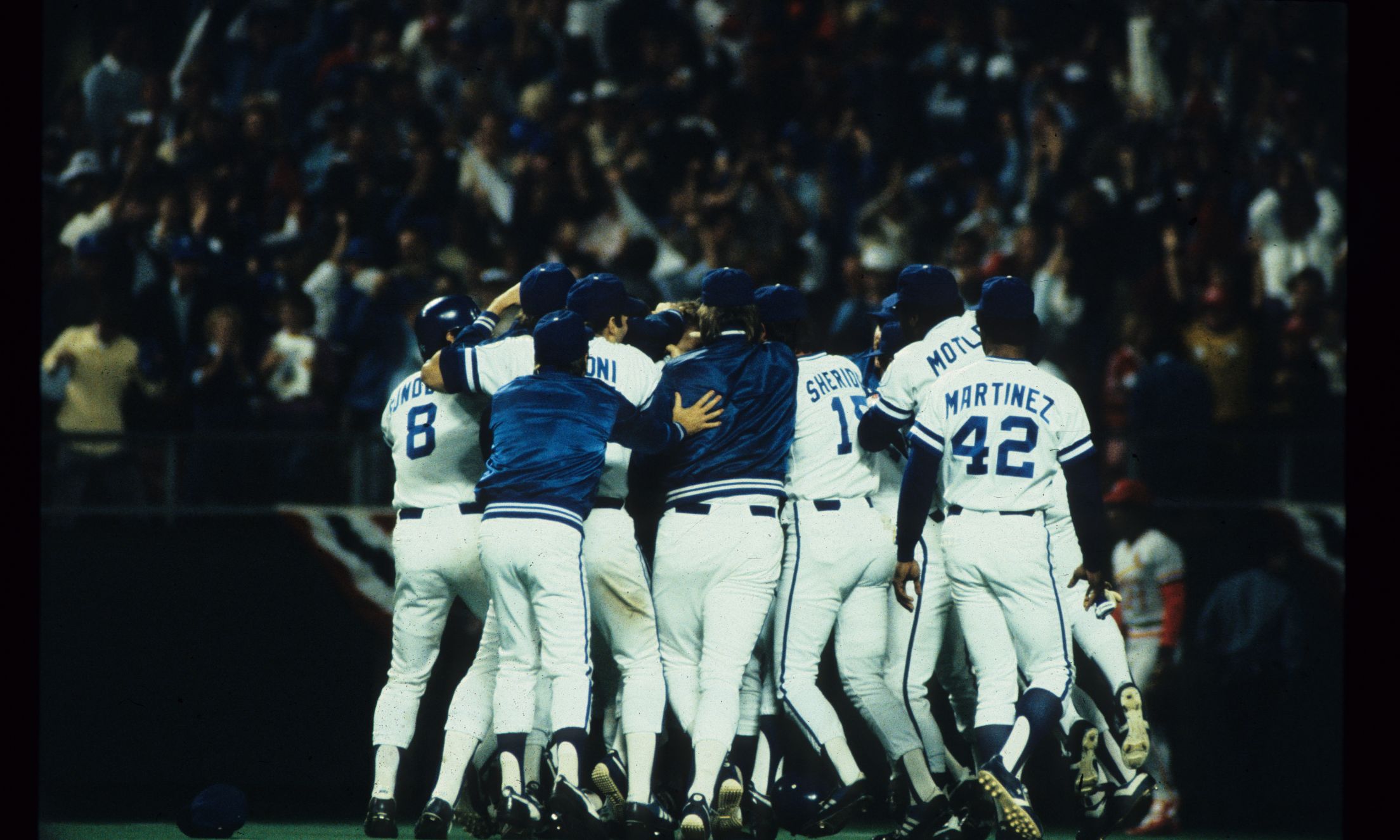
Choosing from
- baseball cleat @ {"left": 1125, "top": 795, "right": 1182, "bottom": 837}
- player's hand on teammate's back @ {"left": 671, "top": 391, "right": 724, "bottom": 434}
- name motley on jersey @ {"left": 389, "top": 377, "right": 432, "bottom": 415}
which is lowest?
baseball cleat @ {"left": 1125, "top": 795, "right": 1182, "bottom": 837}

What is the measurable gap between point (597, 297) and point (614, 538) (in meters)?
0.98

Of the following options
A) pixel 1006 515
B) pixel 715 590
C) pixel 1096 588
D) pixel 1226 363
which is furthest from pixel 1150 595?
pixel 715 590

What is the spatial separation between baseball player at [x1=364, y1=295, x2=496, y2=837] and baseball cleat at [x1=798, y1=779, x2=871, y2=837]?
4.69 ft

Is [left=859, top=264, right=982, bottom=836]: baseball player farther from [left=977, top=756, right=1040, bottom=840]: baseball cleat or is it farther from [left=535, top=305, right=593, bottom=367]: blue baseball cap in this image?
[left=535, top=305, right=593, bottom=367]: blue baseball cap

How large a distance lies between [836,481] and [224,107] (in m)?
6.94

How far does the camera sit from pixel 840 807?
23.7 feet

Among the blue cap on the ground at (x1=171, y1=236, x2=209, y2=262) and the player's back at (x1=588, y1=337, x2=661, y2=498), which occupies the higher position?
the blue cap on the ground at (x1=171, y1=236, x2=209, y2=262)

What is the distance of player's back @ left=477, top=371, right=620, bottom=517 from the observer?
6.81 m

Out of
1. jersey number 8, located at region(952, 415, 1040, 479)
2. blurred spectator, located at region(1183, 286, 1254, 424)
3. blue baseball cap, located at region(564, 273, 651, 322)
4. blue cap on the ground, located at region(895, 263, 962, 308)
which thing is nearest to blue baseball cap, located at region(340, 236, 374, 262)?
blue baseball cap, located at region(564, 273, 651, 322)

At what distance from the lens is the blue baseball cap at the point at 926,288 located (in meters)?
7.47

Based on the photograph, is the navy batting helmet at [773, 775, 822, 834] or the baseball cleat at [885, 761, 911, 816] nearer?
the baseball cleat at [885, 761, 911, 816]

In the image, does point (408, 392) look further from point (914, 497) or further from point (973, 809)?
point (973, 809)

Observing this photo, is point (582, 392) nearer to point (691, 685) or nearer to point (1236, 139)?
point (691, 685)

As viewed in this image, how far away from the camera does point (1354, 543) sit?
775 centimetres
